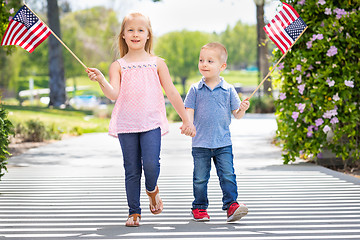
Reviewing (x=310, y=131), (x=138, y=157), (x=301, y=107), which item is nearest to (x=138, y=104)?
(x=138, y=157)

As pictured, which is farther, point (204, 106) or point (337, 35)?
point (337, 35)

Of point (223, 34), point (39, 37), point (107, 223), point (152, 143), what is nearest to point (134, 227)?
point (107, 223)

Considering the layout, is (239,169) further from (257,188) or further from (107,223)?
(107,223)

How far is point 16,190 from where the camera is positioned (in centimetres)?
827

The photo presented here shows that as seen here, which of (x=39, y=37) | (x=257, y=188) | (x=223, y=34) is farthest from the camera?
(x=223, y=34)

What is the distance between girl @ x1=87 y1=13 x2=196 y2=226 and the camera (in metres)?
5.64

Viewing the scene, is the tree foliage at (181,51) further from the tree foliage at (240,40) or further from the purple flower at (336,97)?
the purple flower at (336,97)

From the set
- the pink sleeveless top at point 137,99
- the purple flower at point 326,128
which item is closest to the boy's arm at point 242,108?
the pink sleeveless top at point 137,99

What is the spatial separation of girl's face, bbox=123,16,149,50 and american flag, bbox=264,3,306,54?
6.44 feet

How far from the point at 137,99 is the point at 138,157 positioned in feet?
1.67

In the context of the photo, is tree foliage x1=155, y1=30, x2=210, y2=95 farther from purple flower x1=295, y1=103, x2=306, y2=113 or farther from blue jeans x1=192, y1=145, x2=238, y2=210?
blue jeans x1=192, y1=145, x2=238, y2=210

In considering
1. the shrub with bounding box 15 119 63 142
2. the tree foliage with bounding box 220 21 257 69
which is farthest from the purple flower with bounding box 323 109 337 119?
the tree foliage with bounding box 220 21 257 69

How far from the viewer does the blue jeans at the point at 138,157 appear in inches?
223

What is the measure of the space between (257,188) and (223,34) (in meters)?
91.3
